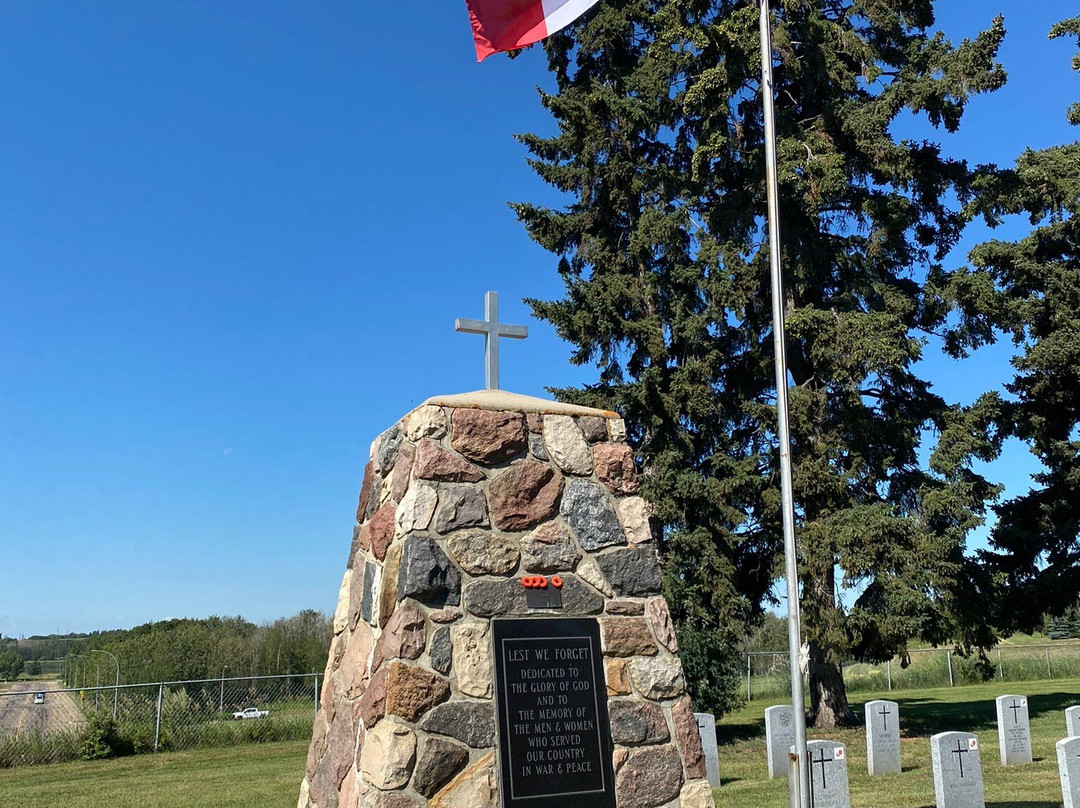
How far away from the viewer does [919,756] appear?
12625 millimetres

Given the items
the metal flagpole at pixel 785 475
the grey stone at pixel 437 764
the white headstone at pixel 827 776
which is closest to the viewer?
the grey stone at pixel 437 764

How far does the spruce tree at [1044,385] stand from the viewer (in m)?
17.0

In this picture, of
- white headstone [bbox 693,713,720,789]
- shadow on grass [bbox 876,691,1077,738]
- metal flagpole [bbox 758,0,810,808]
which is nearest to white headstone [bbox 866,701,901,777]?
white headstone [bbox 693,713,720,789]

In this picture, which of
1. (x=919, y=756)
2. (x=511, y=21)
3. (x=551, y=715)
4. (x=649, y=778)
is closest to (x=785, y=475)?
(x=649, y=778)

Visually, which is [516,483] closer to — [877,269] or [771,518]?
[771,518]

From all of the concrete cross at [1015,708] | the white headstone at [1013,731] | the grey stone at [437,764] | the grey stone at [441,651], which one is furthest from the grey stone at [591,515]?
the concrete cross at [1015,708]

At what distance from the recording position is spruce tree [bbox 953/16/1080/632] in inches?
668

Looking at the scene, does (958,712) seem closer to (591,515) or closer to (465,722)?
(591,515)

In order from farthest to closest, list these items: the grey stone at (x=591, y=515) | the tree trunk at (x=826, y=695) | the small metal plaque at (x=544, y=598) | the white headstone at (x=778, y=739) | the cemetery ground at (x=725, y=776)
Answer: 1. the tree trunk at (x=826, y=695)
2. the white headstone at (x=778, y=739)
3. the cemetery ground at (x=725, y=776)
4. the grey stone at (x=591, y=515)
5. the small metal plaque at (x=544, y=598)

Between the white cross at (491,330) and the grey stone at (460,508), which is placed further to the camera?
the white cross at (491,330)

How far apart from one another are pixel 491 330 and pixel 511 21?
268 cm

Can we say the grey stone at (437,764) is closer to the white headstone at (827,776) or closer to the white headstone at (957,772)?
the white headstone at (827,776)

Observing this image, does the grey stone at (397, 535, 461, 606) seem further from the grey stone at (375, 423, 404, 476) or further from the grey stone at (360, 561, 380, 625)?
the grey stone at (375, 423, 404, 476)

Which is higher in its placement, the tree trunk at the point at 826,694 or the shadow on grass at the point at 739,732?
the tree trunk at the point at 826,694
